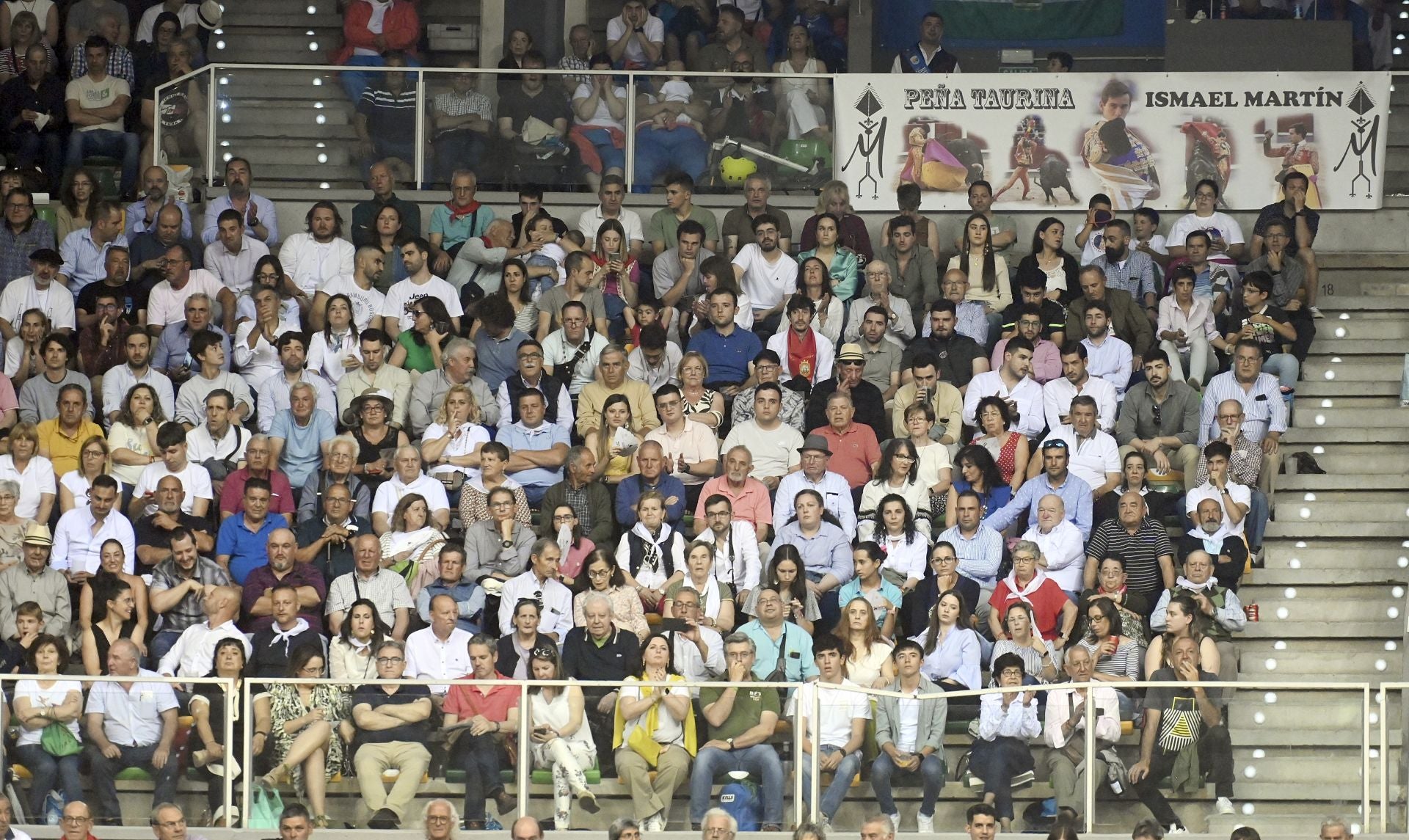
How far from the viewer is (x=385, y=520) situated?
1534 centimetres

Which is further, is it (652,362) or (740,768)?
(652,362)

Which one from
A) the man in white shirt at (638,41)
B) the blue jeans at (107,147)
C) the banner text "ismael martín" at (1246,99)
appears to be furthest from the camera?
the man in white shirt at (638,41)

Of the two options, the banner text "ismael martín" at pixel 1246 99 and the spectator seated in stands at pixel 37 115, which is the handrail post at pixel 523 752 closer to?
the spectator seated in stands at pixel 37 115

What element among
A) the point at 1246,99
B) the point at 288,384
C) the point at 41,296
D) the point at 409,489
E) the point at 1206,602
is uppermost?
the point at 1246,99

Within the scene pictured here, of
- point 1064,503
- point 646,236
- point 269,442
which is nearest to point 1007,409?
point 1064,503

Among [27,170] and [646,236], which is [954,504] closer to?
[646,236]

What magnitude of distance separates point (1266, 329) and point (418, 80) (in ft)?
20.7

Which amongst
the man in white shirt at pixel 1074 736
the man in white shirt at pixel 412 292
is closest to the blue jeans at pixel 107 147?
the man in white shirt at pixel 412 292

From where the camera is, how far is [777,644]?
14.1 metres

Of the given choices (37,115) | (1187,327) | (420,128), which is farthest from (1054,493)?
(37,115)

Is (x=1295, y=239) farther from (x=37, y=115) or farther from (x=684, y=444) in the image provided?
(x=37, y=115)

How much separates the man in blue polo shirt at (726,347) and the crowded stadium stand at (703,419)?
0.11 ft

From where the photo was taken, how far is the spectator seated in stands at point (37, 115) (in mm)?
19188

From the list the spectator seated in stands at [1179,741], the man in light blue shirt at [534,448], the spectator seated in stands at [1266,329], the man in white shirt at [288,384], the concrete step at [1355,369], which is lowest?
the spectator seated in stands at [1179,741]
